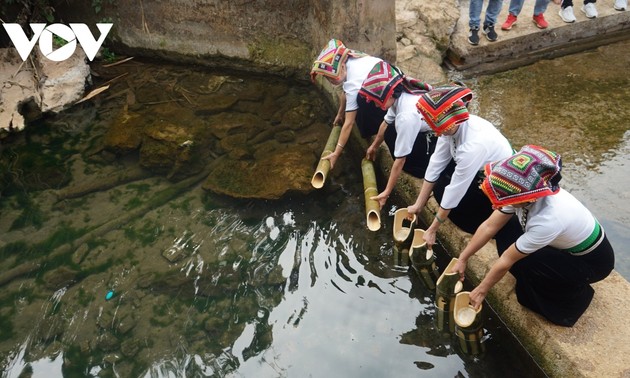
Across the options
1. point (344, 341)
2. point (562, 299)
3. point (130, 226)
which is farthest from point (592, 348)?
point (130, 226)

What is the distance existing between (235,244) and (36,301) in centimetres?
188

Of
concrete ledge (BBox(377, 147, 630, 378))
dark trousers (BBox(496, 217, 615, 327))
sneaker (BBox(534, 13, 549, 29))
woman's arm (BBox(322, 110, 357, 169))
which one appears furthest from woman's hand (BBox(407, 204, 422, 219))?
sneaker (BBox(534, 13, 549, 29))

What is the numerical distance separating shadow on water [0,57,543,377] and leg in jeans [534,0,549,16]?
325 centimetres

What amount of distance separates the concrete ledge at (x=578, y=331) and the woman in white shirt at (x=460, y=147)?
1.43ft

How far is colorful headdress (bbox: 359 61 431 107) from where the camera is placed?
4.16 m

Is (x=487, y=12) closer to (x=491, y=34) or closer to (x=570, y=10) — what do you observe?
(x=491, y=34)

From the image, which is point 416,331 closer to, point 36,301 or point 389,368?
point 389,368

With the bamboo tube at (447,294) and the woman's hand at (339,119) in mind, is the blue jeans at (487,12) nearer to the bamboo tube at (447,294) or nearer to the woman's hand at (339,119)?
the woman's hand at (339,119)

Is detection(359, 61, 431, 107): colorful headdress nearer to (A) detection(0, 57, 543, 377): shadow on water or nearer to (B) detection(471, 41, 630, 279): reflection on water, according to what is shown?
(A) detection(0, 57, 543, 377): shadow on water

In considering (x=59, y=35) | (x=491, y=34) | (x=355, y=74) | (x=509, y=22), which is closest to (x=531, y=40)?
(x=509, y=22)

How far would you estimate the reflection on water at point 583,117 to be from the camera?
15.4 feet

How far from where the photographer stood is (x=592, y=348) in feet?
10.3

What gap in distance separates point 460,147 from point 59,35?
6529mm

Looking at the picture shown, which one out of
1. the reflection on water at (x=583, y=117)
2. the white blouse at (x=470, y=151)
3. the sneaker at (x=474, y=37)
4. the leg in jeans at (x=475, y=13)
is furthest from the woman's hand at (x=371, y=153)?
the leg in jeans at (x=475, y=13)
